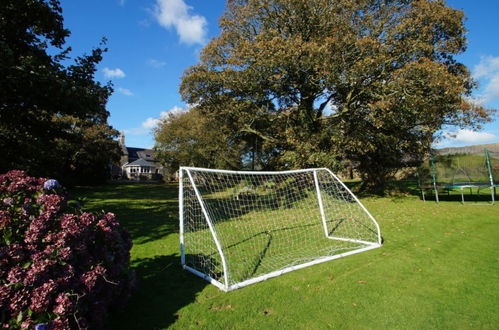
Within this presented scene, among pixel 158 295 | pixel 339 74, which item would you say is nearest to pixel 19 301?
pixel 158 295

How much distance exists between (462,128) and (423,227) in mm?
9154

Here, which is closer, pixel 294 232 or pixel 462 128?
pixel 294 232

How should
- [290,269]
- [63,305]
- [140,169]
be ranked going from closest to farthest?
1. [63,305]
2. [290,269]
3. [140,169]

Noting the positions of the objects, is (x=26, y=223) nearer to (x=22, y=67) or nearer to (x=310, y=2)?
(x=22, y=67)

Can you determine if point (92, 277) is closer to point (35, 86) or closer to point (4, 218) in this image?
point (4, 218)

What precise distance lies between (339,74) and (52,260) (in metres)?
12.4

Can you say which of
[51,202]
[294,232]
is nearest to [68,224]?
[51,202]

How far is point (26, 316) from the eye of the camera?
217cm

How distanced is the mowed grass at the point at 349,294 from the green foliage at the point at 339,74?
734 cm

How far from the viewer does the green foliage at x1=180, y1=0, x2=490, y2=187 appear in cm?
1157

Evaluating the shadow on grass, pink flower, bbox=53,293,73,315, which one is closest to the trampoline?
the shadow on grass

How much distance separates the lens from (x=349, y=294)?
3.78 meters

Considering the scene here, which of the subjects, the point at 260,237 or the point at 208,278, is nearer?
the point at 208,278

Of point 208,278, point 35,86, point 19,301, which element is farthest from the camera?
point 35,86
